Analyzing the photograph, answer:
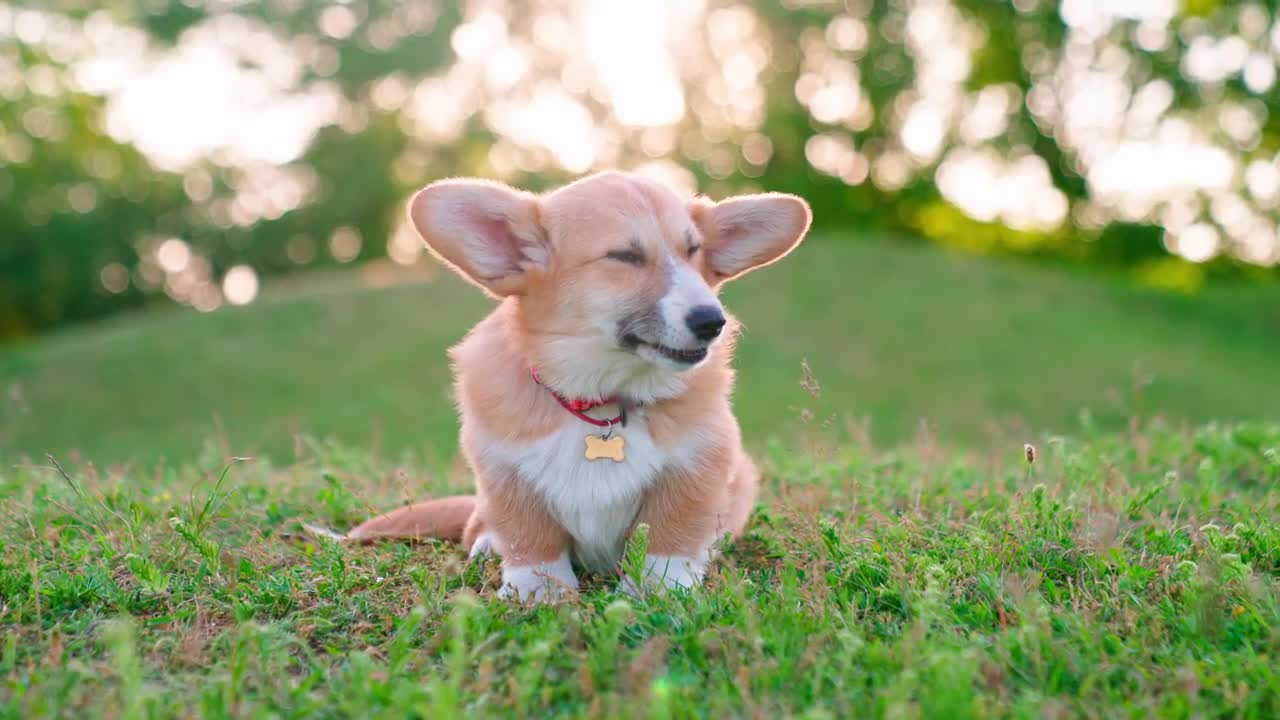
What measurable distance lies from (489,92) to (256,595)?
29423 millimetres

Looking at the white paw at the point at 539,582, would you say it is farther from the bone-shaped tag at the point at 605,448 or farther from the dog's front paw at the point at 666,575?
the bone-shaped tag at the point at 605,448

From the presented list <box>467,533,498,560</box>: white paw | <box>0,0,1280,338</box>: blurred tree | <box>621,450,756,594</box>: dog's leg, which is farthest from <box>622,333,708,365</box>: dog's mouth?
<box>0,0,1280,338</box>: blurred tree

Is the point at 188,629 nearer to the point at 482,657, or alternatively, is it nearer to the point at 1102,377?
the point at 482,657

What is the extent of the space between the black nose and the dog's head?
42 millimetres

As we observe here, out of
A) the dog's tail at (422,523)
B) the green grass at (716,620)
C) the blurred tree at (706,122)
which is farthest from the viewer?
the blurred tree at (706,122)

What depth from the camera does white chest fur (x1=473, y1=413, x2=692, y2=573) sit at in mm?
3527

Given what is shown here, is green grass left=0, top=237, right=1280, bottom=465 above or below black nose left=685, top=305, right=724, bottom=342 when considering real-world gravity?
below

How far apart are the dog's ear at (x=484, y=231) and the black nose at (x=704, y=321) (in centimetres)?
60

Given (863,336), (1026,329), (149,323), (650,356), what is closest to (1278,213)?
(1026,329)

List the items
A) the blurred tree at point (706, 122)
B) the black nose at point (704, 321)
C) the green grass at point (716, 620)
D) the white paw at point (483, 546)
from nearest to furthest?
the green grass at point (716, 620), the black nose at point (704, 321), the white paw at point (483, 546), the blurred tree at point (706, 122)

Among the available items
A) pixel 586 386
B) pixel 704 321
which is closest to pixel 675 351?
pixel 704 321

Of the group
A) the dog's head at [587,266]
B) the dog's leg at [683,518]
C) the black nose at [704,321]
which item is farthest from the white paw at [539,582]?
the black nose at [704,321]

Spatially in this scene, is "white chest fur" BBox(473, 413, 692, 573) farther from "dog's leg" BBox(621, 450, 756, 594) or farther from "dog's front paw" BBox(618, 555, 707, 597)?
"dog's front paw" BBox(618, 555, 707, 597)

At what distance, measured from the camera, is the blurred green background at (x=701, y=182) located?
18.4 meters
